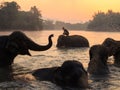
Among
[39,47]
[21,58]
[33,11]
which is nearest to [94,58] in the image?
[39,47]

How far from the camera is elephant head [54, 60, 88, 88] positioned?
38.1 ft

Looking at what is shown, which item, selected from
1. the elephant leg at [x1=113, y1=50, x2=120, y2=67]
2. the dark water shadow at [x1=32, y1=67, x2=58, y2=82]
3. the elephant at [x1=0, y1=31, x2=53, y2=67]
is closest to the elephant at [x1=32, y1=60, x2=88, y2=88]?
the dark water shadow at [x1=32, y1=67, x2=58, y2=82]

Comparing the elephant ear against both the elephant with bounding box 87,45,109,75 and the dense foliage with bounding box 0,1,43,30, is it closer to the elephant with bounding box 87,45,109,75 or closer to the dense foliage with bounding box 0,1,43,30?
Result: the elephant with bounding box 87,45,109,75

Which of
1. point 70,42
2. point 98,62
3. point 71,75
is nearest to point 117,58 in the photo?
point 98,62

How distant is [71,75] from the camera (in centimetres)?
1164

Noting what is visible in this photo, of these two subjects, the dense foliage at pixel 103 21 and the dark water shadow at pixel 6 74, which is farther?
the dense foliage at pixel 103 21

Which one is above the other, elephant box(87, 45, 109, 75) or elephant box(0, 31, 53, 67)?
elephant box(0, 31, 53, 67)

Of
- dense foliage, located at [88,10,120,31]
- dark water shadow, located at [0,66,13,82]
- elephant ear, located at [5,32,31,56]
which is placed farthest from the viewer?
dense foliage, located at [88,10,120,31]

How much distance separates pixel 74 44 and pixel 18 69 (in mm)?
16967

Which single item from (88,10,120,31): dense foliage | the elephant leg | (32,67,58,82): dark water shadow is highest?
(32,67,58,82): dark water shadow

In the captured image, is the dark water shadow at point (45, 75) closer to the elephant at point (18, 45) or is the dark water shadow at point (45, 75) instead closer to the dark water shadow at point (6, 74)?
the dark water shadow at point (6, 74)

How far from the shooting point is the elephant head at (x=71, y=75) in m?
11.6

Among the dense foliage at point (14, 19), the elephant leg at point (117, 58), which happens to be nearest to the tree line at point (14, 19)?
the dense foliage at point (14, 19)

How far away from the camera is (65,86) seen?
1201 centimetres
